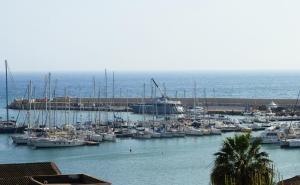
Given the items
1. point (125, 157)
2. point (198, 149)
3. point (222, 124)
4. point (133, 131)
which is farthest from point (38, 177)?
point (222, 124)

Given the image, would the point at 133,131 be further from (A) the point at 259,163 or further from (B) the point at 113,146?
(A) the point at 259,163

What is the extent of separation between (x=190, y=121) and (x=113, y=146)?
57.0 feet

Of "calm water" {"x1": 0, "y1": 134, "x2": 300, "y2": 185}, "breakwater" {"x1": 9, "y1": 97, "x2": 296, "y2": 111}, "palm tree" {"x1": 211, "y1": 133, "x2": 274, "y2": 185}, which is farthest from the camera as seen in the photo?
"breakwater" {"x1": 9, "y1": 97, "x2": 296, "y2": 111}

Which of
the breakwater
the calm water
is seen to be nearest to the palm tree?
the calm water

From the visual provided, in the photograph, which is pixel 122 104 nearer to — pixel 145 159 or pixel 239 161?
pixel 145 159

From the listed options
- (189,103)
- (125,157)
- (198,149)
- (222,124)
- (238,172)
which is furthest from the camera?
(189,103)

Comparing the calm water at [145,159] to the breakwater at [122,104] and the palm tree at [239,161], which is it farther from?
the breakwater at [122,104]

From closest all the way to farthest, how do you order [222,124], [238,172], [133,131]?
[238,172] < [133,131] < [222,124]

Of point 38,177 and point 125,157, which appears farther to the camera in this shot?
point 125,157

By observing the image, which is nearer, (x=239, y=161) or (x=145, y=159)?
(x=239, y=161)

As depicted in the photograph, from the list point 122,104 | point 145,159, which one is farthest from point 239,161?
point 122,104

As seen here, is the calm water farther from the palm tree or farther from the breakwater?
the breakwater

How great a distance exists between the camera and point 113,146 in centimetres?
6394

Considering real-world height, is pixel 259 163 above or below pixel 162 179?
above
